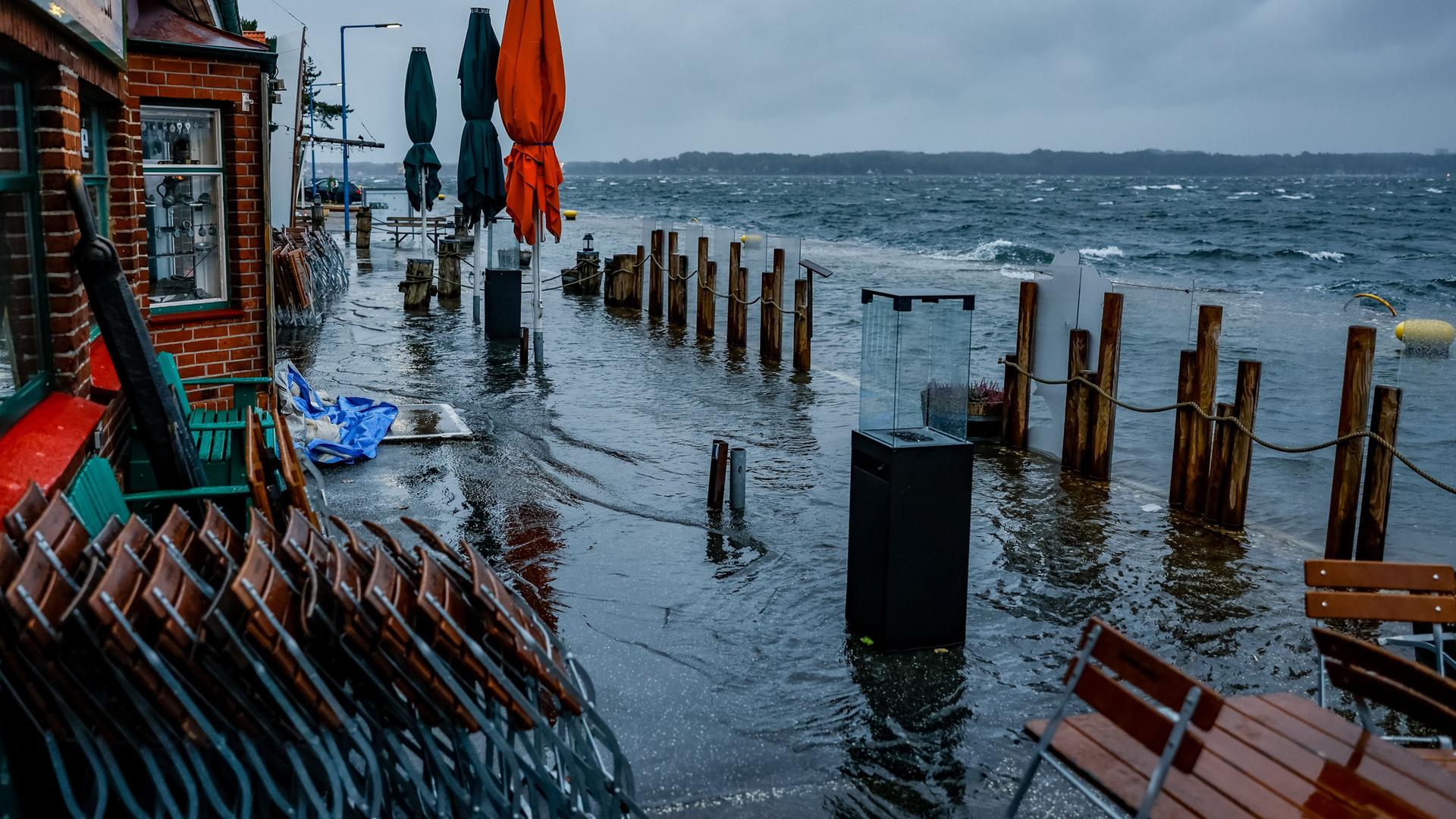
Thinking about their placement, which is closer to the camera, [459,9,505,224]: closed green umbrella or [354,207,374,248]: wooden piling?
[459,9,505,224]: closed green umbrella

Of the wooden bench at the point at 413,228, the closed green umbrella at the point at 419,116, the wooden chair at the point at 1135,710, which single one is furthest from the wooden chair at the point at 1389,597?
the wooden bench at the point at 413,228

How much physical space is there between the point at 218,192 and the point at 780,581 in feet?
17.2

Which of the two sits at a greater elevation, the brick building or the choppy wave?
the brick building

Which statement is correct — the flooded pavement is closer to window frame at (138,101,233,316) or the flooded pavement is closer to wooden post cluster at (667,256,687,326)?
window frame at (138,101,233,316)

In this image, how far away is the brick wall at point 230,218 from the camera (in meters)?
8.59

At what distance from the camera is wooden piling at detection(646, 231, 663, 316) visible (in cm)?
2088

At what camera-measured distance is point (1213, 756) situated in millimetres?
3639

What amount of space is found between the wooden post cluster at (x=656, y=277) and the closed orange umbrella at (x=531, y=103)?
22.7 ft

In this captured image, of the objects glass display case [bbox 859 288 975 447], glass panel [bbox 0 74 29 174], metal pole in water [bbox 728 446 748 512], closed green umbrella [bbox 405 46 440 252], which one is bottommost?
metal pole in water [bbox 728 446 748 512]

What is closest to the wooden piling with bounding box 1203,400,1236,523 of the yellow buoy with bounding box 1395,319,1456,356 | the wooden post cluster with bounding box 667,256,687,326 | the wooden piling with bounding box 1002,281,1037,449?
the wooden piling with bounding box 1002,281,1037,449

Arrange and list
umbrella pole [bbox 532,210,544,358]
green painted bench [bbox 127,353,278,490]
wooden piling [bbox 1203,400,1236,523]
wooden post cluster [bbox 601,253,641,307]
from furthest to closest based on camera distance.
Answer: wooden post cluster [bbox 601,253,641,307] < umbrella pole [bbox 532,210,544,358] < wooden piling [bbox 1203,400,1236,523] < green painted bench [bbox 127,353,278,490]

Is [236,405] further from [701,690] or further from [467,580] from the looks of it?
[467,580]

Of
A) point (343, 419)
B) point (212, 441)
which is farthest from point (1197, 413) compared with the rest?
point (212, 441)

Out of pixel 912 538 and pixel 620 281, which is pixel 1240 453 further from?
pixel 620 281
